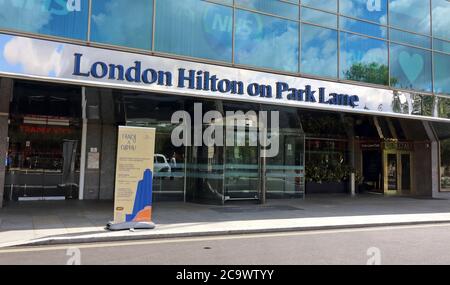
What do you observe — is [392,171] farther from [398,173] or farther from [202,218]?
[202,218]

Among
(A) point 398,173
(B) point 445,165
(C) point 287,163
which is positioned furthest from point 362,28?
(B) point 445,165

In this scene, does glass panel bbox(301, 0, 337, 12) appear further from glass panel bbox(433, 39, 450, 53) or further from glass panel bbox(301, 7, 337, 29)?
glass panel bbox(433, 39, 450, 53)

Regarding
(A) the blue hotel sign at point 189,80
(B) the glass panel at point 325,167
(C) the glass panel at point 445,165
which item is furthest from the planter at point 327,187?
(A) the blue hotel sign at point 189,80

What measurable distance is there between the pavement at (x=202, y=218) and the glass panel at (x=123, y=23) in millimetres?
4798

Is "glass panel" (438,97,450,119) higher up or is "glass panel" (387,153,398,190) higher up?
"glass panel" (438,97,450,119)

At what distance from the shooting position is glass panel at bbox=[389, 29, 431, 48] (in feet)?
59.0

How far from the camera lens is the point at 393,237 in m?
10.4

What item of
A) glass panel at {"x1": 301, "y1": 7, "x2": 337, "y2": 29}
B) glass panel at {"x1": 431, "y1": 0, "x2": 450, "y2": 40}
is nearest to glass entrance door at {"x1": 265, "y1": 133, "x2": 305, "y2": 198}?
glass panel at {"x1": 301, "y1": 7, "x2": 337, "y2": 29}

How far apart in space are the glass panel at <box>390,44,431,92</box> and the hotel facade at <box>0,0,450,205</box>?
59 mm

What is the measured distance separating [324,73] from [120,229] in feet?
31.2

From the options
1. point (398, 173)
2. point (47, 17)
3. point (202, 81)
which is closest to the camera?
point (47, 17)

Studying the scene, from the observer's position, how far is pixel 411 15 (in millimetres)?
18562

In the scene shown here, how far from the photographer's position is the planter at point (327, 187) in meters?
21.8

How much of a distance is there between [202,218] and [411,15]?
12351mm
